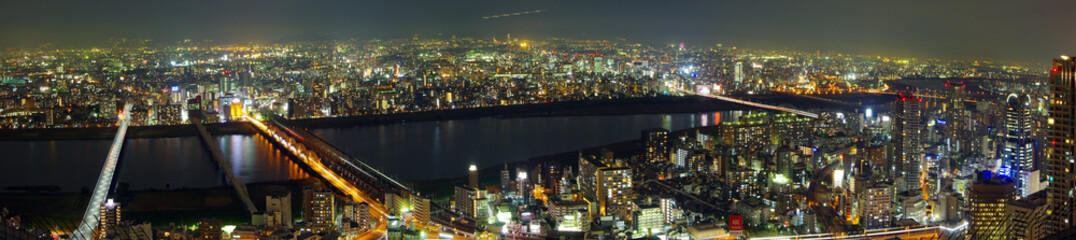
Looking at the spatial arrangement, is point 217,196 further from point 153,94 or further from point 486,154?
point 153,94

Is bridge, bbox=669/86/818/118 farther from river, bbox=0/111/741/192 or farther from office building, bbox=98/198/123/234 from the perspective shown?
office building, bbox=98/198/123/234

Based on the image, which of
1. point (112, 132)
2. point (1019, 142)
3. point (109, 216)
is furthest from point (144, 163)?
point (1019, 142)

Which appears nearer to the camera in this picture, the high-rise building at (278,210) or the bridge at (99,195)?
the bridge at (99,195)

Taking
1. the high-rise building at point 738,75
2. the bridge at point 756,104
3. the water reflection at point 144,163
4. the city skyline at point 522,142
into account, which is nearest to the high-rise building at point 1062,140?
the city skyline at point 522,142

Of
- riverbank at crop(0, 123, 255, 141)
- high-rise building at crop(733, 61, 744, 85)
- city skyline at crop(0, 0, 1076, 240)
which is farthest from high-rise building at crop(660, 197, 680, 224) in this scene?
high-rise building at crop(733, 61, 744, 85)

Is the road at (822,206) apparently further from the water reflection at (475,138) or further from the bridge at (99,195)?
the bridge at (99,195)

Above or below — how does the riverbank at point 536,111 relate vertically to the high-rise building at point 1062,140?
below
